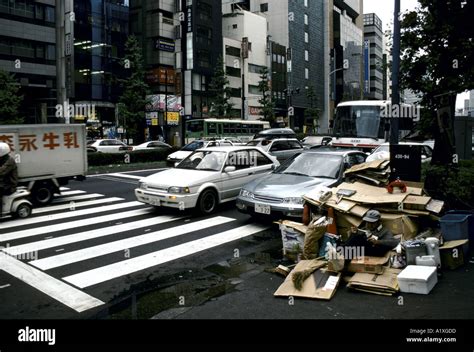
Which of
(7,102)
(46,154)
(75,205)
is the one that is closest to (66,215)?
(75,205)

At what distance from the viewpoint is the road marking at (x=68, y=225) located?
28.9 ft

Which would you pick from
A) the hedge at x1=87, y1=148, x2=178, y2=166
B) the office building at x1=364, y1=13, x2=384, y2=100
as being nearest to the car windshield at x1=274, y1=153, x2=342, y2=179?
the hedge at x1=87, y1=148, x2=178, y2=166

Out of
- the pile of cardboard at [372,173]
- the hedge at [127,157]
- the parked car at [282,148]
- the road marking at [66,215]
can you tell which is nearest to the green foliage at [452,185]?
the pile of cardboard at [372,173]

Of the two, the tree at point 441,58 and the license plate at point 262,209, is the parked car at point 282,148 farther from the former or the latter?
the license plate at point 262,209

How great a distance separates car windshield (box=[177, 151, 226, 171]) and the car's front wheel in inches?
28.4

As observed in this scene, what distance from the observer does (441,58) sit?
1161 cm

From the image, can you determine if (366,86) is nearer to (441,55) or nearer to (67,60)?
(67,60)

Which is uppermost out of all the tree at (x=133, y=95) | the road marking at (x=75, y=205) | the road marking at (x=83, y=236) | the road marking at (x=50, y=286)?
the tree at (x=133, y=95)

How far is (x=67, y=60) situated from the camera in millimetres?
43875

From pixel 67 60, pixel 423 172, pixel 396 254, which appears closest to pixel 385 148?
pixel 423 172

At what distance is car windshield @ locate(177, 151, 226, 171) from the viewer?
11.3m

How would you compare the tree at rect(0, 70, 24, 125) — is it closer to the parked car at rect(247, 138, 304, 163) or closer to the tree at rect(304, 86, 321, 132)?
the parked car at rect(247, 138, 304, 163)

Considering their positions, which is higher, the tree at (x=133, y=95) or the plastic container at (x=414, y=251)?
the tree at (x=133, y=95)

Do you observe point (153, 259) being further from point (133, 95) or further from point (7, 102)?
point (133, 95)
